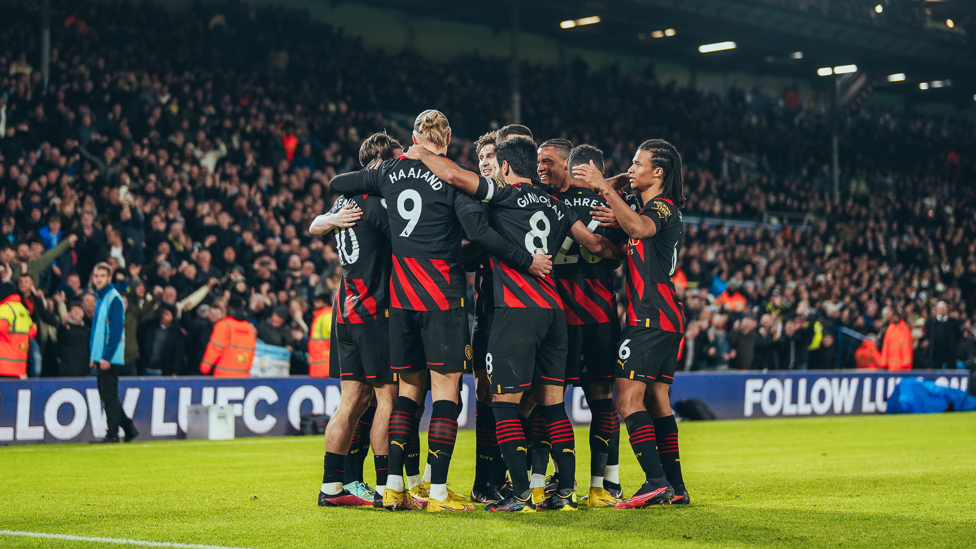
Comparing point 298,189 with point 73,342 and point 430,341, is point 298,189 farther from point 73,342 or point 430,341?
point 430,341

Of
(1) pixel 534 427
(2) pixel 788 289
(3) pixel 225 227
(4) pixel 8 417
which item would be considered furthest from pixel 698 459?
(2) pixel 788 289

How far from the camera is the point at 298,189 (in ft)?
63.2

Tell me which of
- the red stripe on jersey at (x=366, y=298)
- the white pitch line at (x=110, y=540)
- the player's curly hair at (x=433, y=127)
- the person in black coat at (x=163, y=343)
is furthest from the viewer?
the person in black coat at (x=163, y=343)

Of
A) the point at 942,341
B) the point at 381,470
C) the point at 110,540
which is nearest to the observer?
the point at 110,540

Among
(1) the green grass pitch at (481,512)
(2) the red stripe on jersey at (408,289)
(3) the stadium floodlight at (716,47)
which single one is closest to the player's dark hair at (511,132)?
(2) the red stripe on jersey at (408,289)

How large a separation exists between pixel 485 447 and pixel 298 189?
12982 mm

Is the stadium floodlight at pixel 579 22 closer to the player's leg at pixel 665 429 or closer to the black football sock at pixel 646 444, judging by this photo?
the player's leg at pixel 665 429

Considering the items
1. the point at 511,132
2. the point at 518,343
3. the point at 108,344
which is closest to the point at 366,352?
the point at 518,343

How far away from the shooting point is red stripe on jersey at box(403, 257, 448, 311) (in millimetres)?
6375

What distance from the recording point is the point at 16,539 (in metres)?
5.28

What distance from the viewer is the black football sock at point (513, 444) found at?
20.9 ft

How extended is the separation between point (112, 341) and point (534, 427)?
22.9 ft

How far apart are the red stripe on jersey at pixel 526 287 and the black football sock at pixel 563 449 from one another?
69cm

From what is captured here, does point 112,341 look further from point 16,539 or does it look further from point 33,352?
point 16,539
